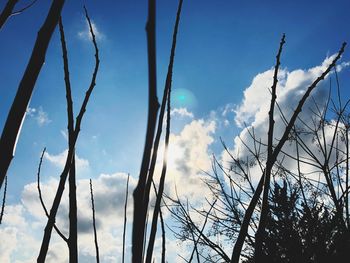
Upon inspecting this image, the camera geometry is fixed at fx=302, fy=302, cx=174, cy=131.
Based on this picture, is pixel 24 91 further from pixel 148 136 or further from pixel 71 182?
pixel 148 136

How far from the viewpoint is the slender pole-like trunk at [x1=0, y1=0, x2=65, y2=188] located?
54 centimetres

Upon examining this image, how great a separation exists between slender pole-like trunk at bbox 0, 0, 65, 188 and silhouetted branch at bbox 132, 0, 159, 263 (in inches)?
12.8

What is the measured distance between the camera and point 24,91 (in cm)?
57

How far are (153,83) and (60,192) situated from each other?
19.1 inches

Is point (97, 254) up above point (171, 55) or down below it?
below

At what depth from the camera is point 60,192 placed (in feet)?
2.23

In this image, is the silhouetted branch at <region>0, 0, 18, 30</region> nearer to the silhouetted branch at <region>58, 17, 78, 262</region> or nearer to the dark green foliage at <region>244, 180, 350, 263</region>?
the silhouetted branch at <region>58, 17, 78, 262</region>

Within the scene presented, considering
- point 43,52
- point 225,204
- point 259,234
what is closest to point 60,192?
point 43,52

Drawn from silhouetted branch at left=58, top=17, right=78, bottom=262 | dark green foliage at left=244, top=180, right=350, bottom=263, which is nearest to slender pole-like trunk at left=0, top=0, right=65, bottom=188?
silhouetted branch at left=58, top=17, right=78, bottom=262

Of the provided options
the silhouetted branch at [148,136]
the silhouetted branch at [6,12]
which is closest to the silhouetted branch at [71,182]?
the silhouetted branch at [6,12]

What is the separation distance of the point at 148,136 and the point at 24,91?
38 centimetres

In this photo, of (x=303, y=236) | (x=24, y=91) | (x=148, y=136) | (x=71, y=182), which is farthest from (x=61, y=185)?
(x=303, y=236)

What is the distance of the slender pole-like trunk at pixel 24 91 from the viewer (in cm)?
54

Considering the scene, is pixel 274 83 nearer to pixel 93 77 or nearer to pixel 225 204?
pixel 93 77
